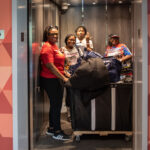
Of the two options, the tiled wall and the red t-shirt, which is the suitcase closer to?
the red t-shirt

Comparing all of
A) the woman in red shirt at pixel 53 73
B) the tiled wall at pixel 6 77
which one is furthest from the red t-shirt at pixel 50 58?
the tiled wall at pixel 6 77

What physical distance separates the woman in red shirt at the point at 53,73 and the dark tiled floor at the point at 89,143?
17cm

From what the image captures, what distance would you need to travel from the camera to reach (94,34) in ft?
20.7

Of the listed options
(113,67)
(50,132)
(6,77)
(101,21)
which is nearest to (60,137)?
(50,132)

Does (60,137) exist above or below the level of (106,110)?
below

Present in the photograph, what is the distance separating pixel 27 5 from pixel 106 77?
129 centimetres

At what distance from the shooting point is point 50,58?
3330 mm

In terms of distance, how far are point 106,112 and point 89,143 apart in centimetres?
49

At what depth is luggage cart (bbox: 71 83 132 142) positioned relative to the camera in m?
3.27

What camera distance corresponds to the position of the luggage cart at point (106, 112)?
3266 millimetres

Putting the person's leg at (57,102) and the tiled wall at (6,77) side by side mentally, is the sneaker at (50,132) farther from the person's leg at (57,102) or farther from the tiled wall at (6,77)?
the tiled wall at (6,77)

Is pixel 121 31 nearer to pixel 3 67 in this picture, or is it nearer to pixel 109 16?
pixel 109 16

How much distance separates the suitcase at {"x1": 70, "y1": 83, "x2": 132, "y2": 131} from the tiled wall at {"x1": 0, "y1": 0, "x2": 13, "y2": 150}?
105 centimetres

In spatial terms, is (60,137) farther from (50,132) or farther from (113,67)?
(113,67)
